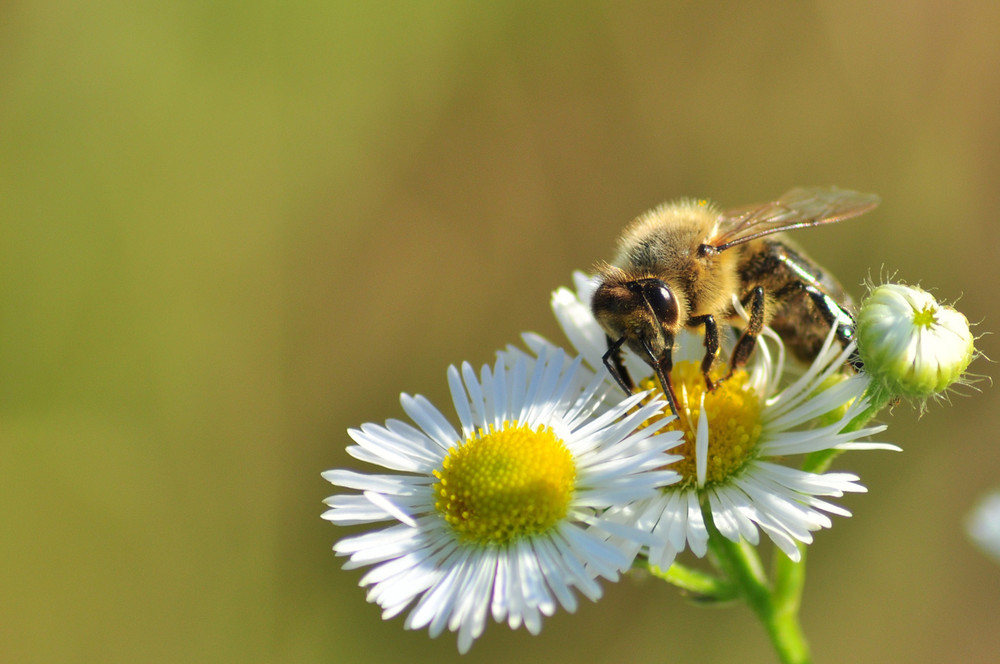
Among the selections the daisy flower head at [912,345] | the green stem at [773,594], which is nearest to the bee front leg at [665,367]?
the green stem at [773,594]

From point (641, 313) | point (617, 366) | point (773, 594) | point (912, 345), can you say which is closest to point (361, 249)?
point (617, 366)

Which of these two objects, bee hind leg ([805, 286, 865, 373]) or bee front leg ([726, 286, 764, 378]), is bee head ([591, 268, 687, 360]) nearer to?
bee front leg ([726, 286, 764, 378])

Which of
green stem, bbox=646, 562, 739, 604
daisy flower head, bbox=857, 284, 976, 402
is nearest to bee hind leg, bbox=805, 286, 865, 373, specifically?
daisy flower head, bbox=857, 284, 976, 402

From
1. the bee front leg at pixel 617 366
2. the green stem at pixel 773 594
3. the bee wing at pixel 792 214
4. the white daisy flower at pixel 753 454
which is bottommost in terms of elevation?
the green stem at pixel 773 594

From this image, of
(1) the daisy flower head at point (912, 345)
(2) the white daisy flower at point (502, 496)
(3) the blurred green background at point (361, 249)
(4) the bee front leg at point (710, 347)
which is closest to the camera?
(2) the white daisy flower at point (502, 496)

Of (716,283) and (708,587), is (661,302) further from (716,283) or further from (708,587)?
(708,587)

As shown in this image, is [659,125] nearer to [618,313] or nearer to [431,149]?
[431,149]

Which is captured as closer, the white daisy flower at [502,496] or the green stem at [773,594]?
the white daisy flower at [502,496]

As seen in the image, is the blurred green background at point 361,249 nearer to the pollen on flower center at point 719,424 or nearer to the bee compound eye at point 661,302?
the pollen on flower center at point 719,424
